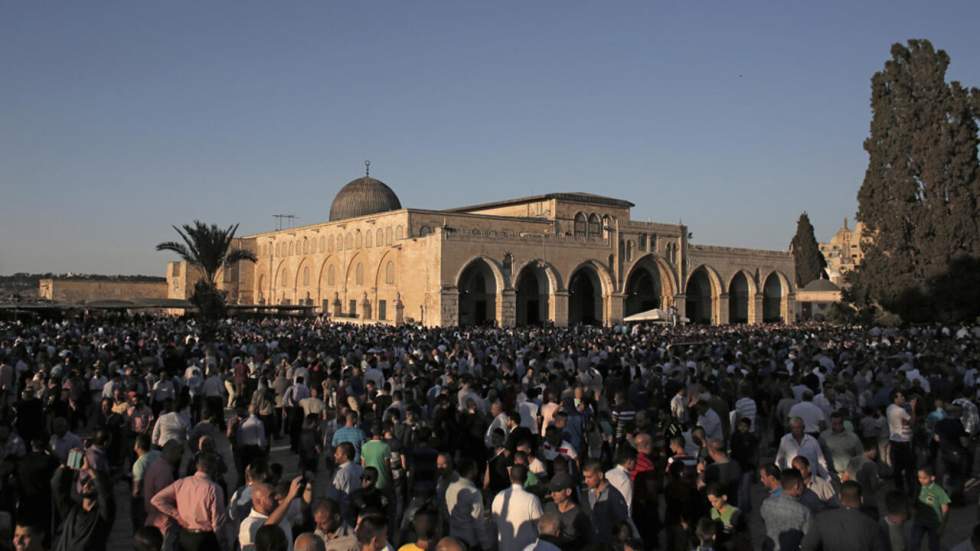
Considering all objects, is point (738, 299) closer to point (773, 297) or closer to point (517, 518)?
point (773, 297)

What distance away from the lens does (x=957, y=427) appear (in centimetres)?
781

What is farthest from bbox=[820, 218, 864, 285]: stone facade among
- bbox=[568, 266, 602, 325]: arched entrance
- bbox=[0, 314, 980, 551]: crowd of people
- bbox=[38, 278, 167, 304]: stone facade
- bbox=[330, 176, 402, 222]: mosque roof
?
bbox=[0, 314, 980, 551]: crowd of people

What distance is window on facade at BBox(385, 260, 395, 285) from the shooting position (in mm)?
43703

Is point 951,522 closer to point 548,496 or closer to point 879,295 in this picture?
point 548,496

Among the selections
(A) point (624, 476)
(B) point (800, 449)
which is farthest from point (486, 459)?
(B) point (800, 449)

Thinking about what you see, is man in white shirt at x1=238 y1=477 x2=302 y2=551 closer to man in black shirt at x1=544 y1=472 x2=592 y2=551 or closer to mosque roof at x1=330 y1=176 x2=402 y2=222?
man in black shirt at x1=544 y1=472 x2=592 y2=551

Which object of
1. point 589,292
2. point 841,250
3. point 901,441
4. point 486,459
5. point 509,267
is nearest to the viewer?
point 901,441

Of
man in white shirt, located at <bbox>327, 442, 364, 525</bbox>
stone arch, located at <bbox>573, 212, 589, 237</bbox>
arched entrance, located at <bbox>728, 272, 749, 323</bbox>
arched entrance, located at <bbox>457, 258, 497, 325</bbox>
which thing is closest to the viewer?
man in white shirt, located at <bbox>327, 442, 364, 525</bbox>

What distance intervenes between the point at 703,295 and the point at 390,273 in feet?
70.2

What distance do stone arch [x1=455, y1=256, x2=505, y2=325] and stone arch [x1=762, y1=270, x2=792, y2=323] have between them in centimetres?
Answer: 2191

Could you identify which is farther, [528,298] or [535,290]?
[535,290]

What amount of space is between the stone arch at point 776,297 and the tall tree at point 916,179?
990 inches

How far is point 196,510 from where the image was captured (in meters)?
4.70

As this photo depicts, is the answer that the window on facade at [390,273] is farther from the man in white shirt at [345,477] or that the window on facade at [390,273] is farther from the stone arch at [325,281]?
the man in white shirt at [345,477]
